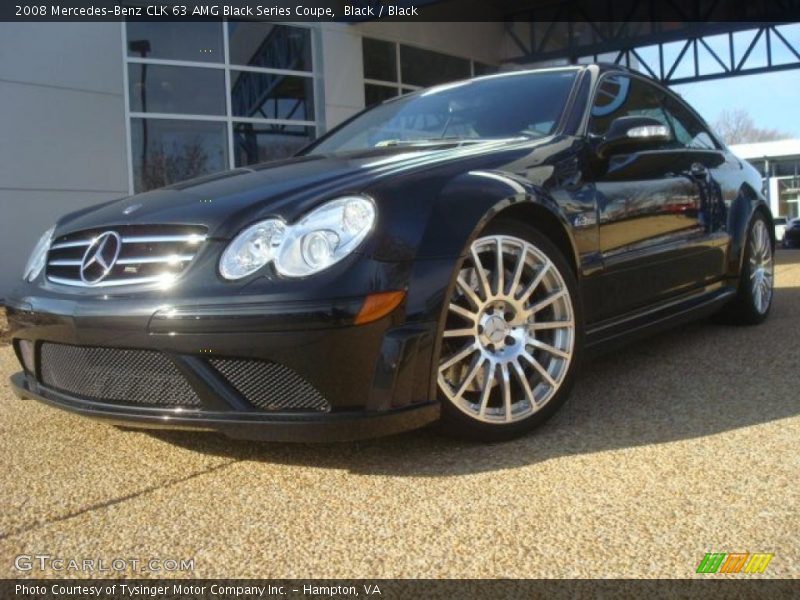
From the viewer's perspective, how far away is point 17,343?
108 inches

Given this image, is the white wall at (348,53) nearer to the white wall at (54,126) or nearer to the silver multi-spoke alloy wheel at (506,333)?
the white wall at (54,126)

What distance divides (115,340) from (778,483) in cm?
197

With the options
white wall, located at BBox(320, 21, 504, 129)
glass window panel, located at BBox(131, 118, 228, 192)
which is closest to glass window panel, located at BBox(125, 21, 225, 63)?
glass window panel, located at BBox(131, 118, 228, 192)

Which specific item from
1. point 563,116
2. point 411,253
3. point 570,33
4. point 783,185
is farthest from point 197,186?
point 783,185

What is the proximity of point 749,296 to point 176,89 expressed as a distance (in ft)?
25.1

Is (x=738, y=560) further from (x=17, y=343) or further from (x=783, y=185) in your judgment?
(x=783, y=185)

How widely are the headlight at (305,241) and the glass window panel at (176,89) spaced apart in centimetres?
789

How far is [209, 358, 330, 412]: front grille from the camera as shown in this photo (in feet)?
7.02

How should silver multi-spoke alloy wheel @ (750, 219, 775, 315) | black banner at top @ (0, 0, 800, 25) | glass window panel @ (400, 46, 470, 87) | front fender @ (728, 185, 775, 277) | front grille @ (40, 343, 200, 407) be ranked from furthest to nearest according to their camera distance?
glass window panel @ (400, 46, 470, 87) → black banner at top @ (0, 0, 800, 25) → silver multi-spoke alloy wheel @ (750, 219, 775, 315) → front fender @ (728, 185, 775, 277) → front grille @ (40, 343, 200, 407)

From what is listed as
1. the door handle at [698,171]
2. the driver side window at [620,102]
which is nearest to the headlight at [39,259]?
the driver side window at [620,102]

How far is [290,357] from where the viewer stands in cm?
210

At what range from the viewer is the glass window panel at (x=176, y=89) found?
9305 mm

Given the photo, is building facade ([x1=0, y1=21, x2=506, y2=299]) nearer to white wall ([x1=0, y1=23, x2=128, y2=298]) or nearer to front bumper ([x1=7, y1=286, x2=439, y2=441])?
white wall ([x1=0, y1=23, x2=128, y2=298])

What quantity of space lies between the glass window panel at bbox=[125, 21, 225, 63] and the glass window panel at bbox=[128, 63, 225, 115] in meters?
0.16
